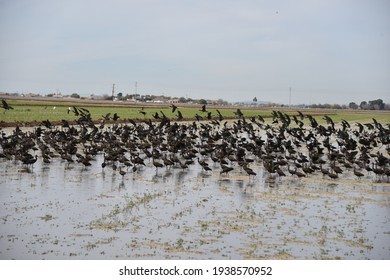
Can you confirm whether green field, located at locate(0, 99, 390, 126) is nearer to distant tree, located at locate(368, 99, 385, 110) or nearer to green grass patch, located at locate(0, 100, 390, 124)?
green grass patch, located at locate(0, 100, 390, 124)

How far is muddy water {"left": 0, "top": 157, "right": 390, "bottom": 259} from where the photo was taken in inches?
552

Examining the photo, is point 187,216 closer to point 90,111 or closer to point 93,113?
point 93,113

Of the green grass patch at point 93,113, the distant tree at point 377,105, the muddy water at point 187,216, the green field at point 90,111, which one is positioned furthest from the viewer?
the distant tree at point 377,105

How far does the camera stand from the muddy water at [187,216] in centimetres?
1402

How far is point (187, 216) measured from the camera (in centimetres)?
1775

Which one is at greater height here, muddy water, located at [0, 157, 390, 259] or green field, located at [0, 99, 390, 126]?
green field, located at [0, 99, 390, 126]

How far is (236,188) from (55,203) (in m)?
7.99

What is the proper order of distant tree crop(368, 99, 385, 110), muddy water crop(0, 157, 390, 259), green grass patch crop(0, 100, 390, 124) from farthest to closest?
distant tree crop(368, 99, 385, 110) < green grass patch crop(0, 100, 390, 124) < muddy water crop(0, 157, 390, 259)

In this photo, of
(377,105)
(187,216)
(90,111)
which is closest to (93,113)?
(90,111)

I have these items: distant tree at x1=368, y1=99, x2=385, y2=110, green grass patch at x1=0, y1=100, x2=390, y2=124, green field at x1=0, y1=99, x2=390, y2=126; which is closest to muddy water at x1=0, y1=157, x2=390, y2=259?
green field at x1=0, y1=99, x2=390, y2=126

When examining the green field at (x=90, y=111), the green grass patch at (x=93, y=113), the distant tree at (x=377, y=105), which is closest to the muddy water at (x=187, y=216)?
the green field at (x=90, y=111)

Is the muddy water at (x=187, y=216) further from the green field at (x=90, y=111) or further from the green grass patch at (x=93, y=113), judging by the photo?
the green grass patch at (x=93, y=113)

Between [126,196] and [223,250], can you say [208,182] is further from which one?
[223,250]
